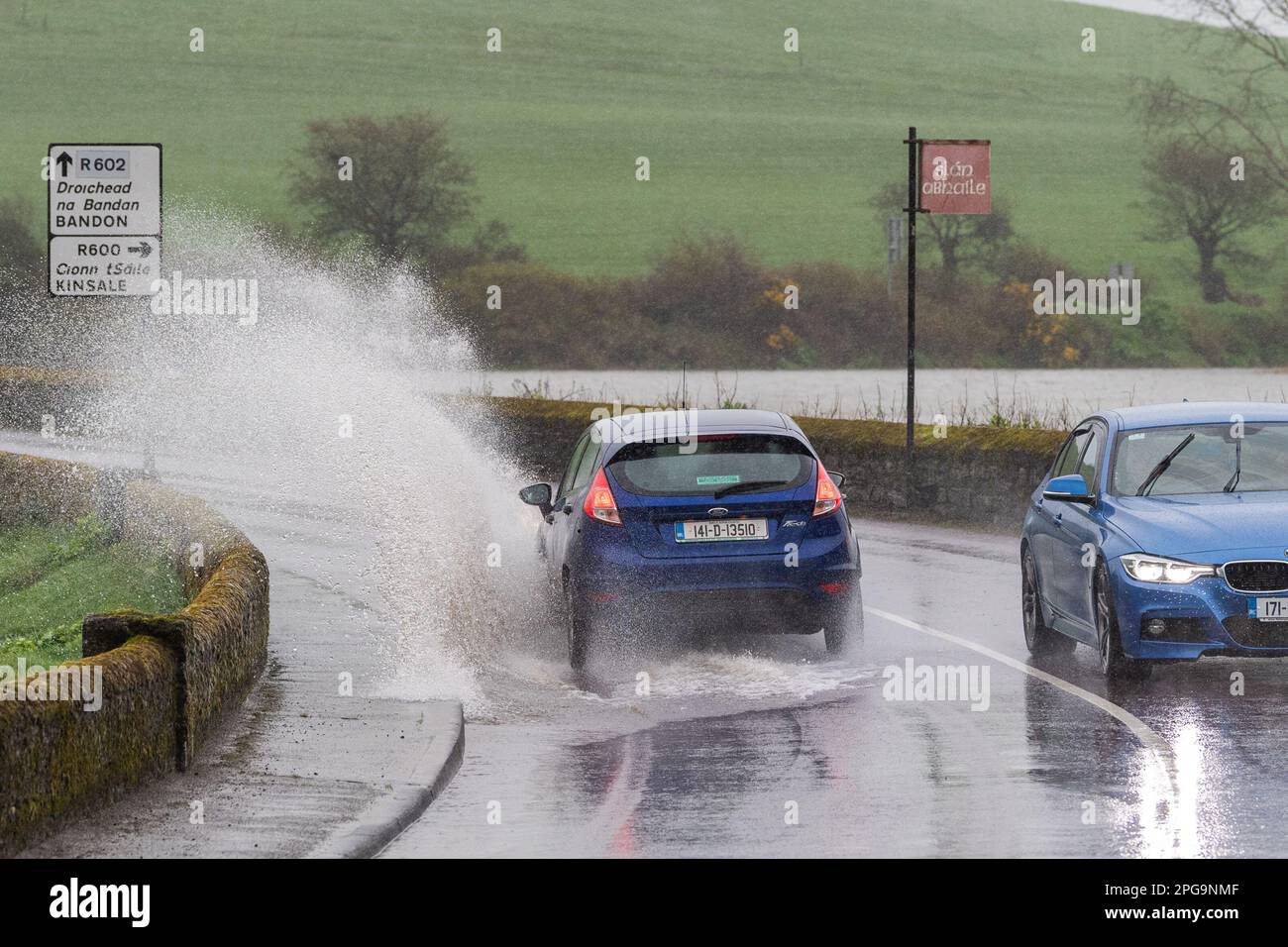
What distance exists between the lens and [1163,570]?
12516 mm

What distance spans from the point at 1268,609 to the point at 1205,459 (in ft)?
5.67

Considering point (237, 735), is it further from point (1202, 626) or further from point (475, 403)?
point (475, 403)

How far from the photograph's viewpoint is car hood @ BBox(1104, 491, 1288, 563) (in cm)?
1248

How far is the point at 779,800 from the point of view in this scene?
9.63m

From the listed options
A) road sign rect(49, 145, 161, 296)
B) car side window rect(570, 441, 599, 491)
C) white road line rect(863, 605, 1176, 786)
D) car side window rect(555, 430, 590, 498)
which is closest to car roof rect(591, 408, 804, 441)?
car side window rect(570, 441, 599, 491)

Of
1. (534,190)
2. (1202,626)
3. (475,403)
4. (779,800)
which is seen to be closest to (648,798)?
(779,800)

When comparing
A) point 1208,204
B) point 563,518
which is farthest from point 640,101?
point 563,518

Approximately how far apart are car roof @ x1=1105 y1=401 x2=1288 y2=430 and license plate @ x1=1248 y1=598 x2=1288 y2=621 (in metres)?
1.86

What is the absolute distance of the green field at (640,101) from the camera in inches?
3999

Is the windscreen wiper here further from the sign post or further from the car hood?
the sign post

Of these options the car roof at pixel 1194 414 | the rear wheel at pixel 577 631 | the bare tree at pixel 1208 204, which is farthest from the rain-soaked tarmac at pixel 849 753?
the bare tree at pixel 1208 204

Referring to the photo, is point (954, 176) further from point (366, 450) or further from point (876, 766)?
point (876, 766)

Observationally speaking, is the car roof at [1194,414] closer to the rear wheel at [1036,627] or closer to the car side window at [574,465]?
the rear wheel at [1036,627]

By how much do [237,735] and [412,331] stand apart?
69414mm
